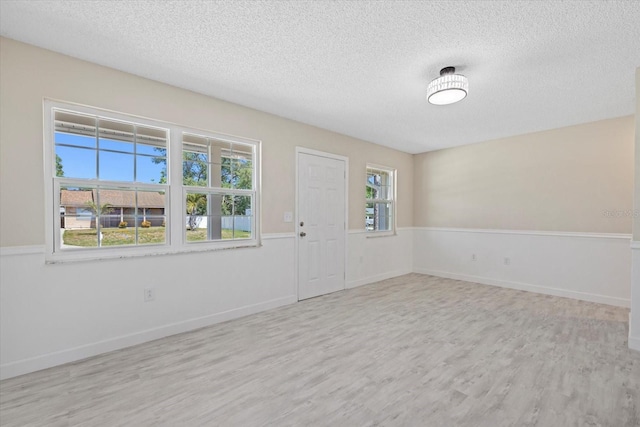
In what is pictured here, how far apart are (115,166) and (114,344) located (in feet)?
5.24

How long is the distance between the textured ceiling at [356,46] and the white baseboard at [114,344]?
7.95 ft

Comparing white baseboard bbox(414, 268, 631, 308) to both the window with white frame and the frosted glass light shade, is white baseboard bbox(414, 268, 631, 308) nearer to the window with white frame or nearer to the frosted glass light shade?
the window with white frame

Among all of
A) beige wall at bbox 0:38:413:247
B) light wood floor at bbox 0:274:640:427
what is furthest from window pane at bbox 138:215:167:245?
light wood floor at bbox 0:274:640:427

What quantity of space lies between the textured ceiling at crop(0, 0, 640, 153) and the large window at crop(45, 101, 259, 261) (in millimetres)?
549

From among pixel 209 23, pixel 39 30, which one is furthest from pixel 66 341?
pixel 209 23

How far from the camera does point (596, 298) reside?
4.05m

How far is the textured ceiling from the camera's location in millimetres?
1892

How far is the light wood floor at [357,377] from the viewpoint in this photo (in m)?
1.77

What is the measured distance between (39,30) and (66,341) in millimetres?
2363

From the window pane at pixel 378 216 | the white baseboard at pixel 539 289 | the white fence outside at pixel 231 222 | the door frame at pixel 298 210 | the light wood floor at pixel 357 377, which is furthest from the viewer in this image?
the window pane at pixel 378 216

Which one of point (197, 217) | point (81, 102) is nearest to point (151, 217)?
point (197, 217)

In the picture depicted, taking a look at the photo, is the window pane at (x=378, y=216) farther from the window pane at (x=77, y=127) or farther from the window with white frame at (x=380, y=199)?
the window pane at (x=77, y=127)

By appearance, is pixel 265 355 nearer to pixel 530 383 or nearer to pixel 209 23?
pixel 530 383

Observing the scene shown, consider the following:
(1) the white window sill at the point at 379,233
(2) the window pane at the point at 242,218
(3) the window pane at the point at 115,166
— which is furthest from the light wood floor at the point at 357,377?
(1) the white window sill at the point at 379,233
